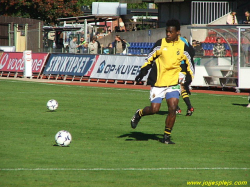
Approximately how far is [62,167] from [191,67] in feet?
11.9

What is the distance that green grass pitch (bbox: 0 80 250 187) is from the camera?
7.52 meters

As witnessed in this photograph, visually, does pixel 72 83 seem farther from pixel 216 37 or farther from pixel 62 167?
pixel 62 167

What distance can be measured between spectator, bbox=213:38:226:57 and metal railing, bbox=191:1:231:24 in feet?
42.6

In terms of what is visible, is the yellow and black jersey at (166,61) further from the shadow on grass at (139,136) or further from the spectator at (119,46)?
the spectator at (119,46)

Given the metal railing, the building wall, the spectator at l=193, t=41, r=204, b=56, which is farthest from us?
the building wall

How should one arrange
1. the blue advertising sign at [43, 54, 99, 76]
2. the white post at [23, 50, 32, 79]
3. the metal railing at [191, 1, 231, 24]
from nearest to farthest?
the blue advertising sign at [43, 54, 99, 76], the white post at [23, 50, 32, 79], the metal railing at [191, 1, 231, 24]

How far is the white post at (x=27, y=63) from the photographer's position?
31.0 metres

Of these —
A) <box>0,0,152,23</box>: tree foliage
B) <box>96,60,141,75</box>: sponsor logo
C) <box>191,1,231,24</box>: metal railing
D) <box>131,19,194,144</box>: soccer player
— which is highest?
<box>0,0,152,23</box>: tree foliage

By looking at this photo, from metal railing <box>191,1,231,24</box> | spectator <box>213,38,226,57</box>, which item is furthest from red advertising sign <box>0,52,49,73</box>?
metal railing <box>191,1,231,24</box>

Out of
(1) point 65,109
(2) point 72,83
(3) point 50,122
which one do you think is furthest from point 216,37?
(3) point 50,122

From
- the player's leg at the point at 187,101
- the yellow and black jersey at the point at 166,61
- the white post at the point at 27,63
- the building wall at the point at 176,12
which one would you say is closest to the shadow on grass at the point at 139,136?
the yellow and black jersey at the point at 166,61

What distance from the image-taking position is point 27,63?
31.3 meters

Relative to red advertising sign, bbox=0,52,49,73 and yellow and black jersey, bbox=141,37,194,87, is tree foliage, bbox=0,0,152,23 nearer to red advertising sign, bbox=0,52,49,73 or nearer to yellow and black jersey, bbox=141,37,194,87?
red advertising sign, bbox=0,52,49,73

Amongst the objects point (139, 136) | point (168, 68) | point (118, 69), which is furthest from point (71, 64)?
point (168, 68)
